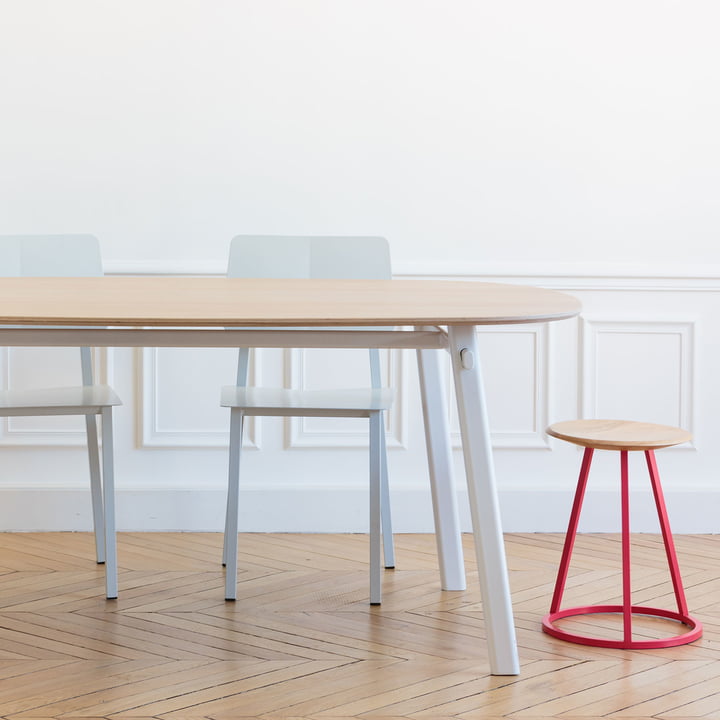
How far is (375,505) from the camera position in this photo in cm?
244

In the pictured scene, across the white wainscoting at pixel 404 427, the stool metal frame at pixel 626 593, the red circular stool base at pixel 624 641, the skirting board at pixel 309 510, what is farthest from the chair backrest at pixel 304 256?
the red circular stool base at pixel 624 641

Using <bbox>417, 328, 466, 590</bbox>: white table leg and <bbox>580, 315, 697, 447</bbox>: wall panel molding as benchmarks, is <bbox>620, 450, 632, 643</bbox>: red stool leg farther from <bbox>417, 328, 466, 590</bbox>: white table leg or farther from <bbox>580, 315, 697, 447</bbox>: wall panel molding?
<bbox>580, 315, 697, 447</bbox>: wall panel molding

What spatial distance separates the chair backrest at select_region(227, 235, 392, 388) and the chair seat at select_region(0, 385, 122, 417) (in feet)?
1.28

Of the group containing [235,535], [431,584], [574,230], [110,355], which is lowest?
[431,584]

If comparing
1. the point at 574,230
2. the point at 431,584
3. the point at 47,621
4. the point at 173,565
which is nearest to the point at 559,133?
the point at 574,230

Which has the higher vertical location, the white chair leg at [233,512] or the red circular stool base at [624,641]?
the white chair leg at [233,512]

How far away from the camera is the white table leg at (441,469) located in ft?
8.63

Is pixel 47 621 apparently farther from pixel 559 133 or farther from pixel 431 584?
pixel 559 133

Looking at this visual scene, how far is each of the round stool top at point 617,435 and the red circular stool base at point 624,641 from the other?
0.41 meters

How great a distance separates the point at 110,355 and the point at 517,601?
1.42m

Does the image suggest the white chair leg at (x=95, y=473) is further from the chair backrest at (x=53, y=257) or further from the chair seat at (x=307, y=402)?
the chair seat at (x=307, y=402)

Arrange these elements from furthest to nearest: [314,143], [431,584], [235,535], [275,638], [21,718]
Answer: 1. [314,143]
2. [431,584]
3. [235,535]
4. [275,638]
5. [21,718]

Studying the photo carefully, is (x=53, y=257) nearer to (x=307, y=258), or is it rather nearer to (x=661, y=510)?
(x=307, y=258)

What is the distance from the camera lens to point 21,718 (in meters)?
1.91
